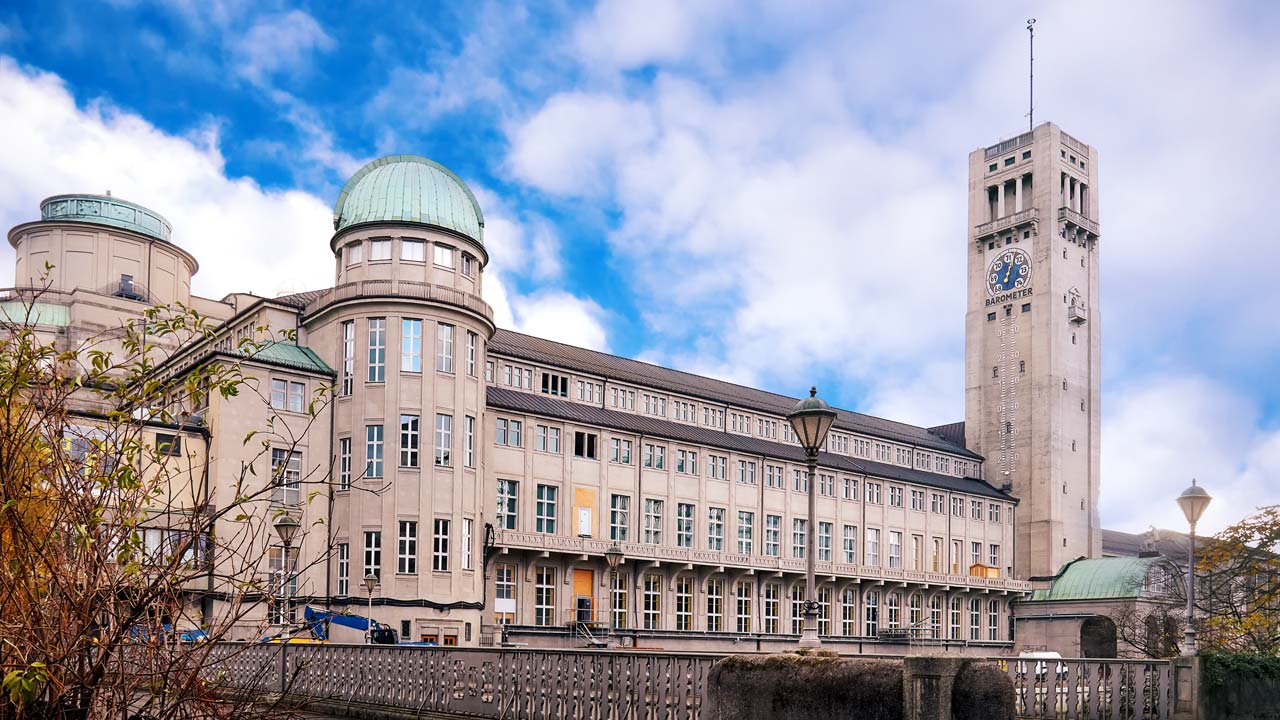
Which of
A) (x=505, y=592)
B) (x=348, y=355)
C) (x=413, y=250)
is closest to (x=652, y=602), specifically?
(x=505, y=592)

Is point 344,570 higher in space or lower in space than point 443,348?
lower

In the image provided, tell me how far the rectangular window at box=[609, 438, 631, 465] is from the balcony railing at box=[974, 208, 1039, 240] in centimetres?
4498

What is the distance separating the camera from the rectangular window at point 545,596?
5889 centimetres

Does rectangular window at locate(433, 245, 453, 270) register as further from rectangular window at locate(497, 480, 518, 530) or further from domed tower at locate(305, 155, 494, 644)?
rectangular window at locate(497, 480, 518, 530)

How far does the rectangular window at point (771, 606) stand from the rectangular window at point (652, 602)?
29.0 ft

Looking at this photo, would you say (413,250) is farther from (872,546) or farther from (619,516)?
(872,546)

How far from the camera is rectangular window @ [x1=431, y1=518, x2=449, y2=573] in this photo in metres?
51.1

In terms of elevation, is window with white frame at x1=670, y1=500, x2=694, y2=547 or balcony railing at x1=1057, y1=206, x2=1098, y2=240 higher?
balcony railing at x1=1057, y1=206, x2=1098, y2=240

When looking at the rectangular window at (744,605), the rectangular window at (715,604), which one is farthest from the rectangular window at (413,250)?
the rectangular window at (744,605)

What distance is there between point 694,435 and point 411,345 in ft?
73.0

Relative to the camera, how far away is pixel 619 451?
6450 cm

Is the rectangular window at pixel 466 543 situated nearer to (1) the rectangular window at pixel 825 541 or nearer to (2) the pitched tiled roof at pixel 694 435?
(2) the pitched tiled roof at pixel 694 435

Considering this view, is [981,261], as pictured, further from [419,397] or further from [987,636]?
[419,397]

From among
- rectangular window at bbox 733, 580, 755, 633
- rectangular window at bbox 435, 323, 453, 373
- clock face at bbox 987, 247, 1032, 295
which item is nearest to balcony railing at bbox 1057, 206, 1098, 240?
clock face at bbox 987, 247, 1032, 295
